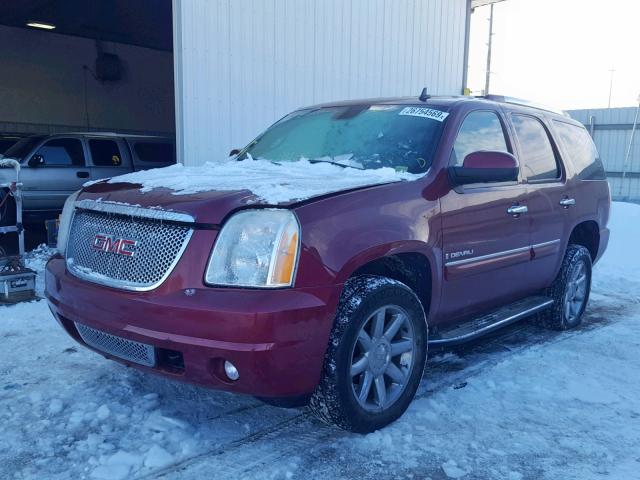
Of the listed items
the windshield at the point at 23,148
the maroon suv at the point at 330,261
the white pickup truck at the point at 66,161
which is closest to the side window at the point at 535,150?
the maroon suv at the point at 330,261

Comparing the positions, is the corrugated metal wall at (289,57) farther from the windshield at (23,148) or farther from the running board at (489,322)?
the windshield at (23,148)

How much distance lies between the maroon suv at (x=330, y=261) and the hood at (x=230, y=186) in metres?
0.02

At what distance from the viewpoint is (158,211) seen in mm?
2869

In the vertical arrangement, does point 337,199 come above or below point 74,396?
above

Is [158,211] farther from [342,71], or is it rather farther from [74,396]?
[342,71]

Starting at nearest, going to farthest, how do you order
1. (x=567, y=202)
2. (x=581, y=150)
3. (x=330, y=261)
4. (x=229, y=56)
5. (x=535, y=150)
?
(x=330, y=261)
(x=535, y=150)
(x=567, y=202)
(x=581, y=150)
(x=229, y=56)

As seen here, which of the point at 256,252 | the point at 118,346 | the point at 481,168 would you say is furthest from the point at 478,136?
the point at 118,346

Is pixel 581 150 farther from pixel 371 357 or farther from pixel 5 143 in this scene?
pixel 5 143

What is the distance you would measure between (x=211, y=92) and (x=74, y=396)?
15.8 ft

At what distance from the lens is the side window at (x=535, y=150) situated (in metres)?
4.51

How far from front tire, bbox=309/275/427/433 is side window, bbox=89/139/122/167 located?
913cm

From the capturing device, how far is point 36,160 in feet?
34.0

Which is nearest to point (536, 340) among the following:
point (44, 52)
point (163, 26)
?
point (163, 26)

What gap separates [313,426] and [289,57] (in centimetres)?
631
